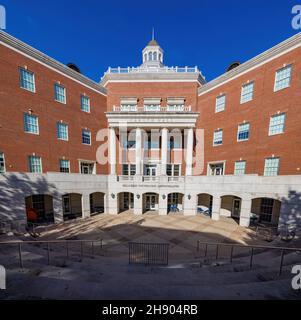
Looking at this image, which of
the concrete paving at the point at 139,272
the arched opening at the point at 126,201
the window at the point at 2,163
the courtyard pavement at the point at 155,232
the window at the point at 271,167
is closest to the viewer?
the concrete paving at the point at 139,272

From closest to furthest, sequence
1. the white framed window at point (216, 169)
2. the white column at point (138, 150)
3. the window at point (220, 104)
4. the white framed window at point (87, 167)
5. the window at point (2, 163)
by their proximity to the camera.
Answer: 1. the window at point (2, 163)
2. the window at point (220, 104)
3. the white column at point (138, 150)
4. the white framed window at point (216, 169)
5. the white framed window at point (87, 167)

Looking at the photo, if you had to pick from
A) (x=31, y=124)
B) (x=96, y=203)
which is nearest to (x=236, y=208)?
(x=96, y=203)

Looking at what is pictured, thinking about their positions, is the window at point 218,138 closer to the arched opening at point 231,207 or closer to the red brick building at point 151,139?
the red brick building at point 151,139

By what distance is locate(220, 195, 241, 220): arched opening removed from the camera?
1798cm

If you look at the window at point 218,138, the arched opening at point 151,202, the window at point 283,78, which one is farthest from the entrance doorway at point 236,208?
the window at point 283,78

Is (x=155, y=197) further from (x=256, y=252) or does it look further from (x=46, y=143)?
(x=46, y=143)

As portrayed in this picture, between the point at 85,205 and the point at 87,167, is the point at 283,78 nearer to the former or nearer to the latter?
the point at 87,167

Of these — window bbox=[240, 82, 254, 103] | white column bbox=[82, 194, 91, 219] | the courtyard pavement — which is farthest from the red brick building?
the courtyard pavement

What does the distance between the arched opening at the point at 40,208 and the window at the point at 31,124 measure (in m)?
7.19

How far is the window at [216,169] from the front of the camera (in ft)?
63.5

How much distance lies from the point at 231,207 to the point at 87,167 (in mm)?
19605

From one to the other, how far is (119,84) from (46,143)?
12429mm

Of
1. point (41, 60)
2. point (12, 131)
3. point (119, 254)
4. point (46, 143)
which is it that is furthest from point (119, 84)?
point (119, 254)
